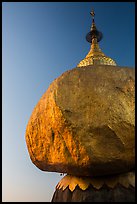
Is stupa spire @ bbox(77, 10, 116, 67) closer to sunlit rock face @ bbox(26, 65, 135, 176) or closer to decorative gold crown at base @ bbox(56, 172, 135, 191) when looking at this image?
sunlit rock face @ bbox(26, 65, 135, 176)

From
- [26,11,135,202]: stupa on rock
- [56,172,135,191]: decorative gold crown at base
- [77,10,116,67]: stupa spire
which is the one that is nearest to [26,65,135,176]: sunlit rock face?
[26,11,135,202]: stupa on rock

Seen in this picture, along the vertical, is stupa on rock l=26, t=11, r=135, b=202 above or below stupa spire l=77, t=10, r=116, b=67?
below

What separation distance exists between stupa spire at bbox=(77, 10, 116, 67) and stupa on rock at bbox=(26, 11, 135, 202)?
10.3 feet

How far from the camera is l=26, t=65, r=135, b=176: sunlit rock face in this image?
2.95 meters

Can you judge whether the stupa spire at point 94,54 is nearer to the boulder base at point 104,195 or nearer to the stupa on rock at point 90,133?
the stupa on rock at point 90,133

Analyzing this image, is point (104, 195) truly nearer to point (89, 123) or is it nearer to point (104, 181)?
point (104, 181)

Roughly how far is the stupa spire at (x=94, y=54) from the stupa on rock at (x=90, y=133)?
3.13m

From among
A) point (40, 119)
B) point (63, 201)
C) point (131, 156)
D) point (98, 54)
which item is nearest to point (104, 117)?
point (131, 156)

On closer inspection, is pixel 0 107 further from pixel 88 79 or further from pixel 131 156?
pixel 131 156

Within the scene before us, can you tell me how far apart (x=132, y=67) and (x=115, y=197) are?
6.45ft

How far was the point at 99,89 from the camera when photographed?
3.19m

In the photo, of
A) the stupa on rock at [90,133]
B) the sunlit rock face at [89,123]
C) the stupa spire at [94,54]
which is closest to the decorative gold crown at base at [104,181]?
the stupa on rock at [90,133]

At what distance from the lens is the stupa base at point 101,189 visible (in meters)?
3.11

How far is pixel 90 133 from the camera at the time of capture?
9.71 feet
